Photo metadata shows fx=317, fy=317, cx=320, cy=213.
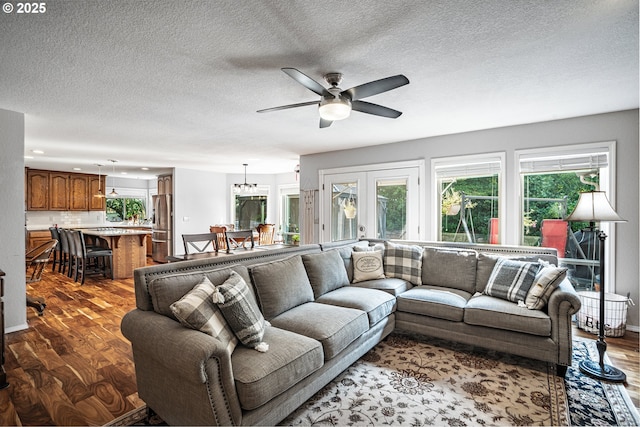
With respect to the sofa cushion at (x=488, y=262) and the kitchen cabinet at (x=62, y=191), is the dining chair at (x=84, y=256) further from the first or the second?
the sofa cushion at (x=488, y=262)

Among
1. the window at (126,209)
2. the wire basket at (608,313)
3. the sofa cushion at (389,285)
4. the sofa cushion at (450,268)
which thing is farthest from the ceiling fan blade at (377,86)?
the window at (126,209)

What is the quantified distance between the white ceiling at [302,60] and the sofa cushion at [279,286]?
159 centimetres

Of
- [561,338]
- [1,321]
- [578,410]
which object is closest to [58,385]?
[1,321]

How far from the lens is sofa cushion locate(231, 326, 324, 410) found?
1.60 meters

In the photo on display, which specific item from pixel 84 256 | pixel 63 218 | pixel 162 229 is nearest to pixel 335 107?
pixel 84 256

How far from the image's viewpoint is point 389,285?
3338 millimetres

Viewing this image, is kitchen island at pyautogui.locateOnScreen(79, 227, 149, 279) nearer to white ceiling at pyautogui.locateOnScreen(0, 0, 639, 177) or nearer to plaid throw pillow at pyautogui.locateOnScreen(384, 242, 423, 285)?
white ceiling at pyautogui.locateOnScreen(0, 0, 639, 177)

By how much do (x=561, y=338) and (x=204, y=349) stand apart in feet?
8.58

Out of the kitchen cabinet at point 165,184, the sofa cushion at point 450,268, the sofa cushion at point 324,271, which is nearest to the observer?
the sofa cushion at point 324,271

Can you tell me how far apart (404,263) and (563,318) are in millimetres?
1547

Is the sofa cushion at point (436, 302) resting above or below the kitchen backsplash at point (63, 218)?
below

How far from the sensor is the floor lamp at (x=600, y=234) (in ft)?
8.09

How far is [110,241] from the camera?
6047mm

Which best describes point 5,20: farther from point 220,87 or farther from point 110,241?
point 110,241
